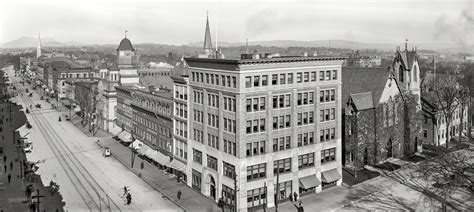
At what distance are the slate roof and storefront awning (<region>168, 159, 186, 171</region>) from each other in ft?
90.2

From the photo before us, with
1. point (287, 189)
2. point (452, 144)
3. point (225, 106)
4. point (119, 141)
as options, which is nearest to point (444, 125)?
point (452, 144)

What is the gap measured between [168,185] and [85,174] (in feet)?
46.9

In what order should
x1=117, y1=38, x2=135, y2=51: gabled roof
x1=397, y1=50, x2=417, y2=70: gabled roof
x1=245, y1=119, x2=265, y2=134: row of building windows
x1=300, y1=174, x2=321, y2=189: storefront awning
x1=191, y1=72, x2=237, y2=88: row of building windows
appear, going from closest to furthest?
x1=191, y1=72, x2=237, y2=88: row of building windows
x1=245, y1=119, x2=265, y2=134: row of building windows
x1=300, y1=174, x2=321, y2=189: storefront awning
x1=397, y1=50, x2=417, y2=70: gabled roof
x1=117, y1=38, x2=135, y2=51: gabled roof

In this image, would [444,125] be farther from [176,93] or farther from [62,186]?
[62,186]

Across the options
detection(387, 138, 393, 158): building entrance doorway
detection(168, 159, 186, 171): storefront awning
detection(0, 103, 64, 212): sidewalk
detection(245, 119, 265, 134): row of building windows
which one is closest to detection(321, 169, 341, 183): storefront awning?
detection(245, 119, 265, 134): row of building windows

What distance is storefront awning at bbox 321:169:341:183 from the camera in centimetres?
5834

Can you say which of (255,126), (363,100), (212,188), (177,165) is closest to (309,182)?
(255,126)

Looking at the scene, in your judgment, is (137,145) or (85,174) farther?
(137,145)

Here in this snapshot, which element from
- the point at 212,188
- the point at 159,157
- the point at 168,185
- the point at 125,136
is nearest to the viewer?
the point at 212,188

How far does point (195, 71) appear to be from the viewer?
2290 inches

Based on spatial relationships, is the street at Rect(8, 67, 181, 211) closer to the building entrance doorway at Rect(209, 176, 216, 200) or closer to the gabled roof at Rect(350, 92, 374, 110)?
the building entrance doorway at Rect(209, 176, 216, 200)

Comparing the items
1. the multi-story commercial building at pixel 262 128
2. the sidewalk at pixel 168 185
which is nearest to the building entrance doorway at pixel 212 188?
the multi-story commercial building at pixel 262 128

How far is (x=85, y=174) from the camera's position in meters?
66.7

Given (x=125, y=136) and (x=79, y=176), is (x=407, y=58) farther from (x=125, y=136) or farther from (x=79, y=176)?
(x=79, y=176)
